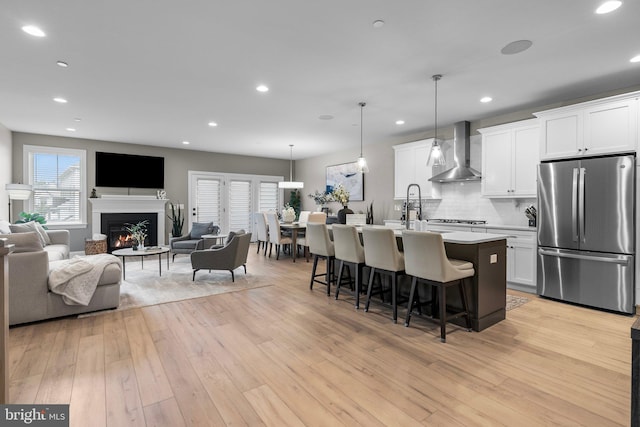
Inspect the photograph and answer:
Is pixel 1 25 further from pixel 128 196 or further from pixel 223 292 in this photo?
pixel 128 196

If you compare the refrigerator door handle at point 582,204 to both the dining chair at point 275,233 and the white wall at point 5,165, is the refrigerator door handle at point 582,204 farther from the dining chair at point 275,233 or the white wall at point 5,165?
the white wall at point 5,165

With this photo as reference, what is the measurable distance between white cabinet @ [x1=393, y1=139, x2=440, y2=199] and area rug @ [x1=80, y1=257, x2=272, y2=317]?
334 centimetres

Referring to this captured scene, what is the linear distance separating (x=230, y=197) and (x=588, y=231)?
786 centimetres

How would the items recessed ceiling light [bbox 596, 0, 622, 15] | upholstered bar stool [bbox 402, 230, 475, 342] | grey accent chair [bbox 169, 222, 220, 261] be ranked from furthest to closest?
grey accent chair [bbox 169, 222, 220, 261] < upholstered bar stool [bbox 402, 230, 475, 342] < recessed ceiling light [bbox 596, 0, 622, 15]

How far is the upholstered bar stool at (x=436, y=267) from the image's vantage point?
286cm

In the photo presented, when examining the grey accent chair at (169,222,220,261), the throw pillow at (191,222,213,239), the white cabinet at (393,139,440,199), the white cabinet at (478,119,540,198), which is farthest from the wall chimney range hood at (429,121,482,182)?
the throw pillow at (191,222,213,239)

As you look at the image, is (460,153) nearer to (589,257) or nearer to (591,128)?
(591,128)

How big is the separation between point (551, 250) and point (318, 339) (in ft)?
10.8

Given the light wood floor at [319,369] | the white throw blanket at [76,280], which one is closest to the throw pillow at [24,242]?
the white throw blanket at [76,280]

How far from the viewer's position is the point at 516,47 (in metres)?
2.99

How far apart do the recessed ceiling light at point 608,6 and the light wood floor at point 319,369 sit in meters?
2.67

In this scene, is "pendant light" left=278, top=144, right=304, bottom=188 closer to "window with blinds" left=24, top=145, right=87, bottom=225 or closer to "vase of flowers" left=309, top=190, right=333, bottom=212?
"vase of flowers" left=309, top=190, right=333, bottom=212

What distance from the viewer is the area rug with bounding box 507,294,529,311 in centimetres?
390

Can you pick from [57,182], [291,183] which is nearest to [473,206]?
[291,183]
